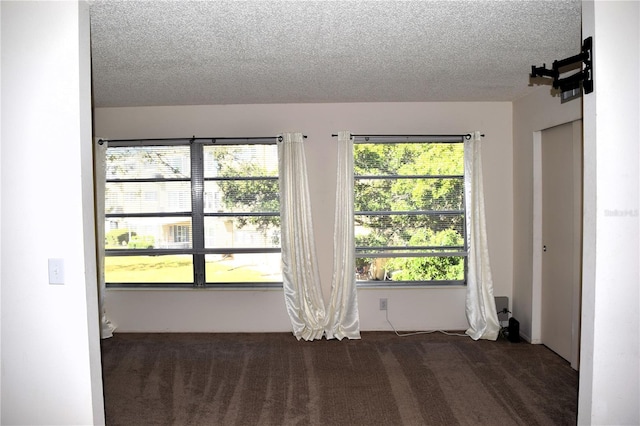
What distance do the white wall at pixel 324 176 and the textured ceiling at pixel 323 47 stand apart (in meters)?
0.40

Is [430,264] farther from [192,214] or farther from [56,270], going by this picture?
[56,270]

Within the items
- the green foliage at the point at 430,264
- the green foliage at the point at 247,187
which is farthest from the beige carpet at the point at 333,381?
the green foliage at the point at 247,187

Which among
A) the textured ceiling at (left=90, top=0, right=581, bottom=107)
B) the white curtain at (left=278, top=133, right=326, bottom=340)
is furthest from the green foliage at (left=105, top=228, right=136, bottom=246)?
the white curtain at (left=278, top=133, right=326, bottom=340)

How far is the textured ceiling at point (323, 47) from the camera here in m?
2.38

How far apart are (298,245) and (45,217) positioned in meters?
2.83

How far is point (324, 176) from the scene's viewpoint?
474 centimetres

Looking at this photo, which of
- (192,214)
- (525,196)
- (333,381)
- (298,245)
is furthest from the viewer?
(192,214)

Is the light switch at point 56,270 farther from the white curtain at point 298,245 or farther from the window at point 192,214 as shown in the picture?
the window at point 192,214

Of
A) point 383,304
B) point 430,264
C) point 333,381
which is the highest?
point 430,264

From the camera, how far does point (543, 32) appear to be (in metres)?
2.71

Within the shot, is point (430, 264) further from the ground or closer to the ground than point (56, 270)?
closer to the ground

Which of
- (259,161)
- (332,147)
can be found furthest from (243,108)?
(332,147)

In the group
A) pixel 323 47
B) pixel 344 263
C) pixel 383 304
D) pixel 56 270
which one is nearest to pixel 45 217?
pixel 56 270

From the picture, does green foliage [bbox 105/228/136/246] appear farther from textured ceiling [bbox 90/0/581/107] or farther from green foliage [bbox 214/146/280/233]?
textured ceiling [bbox 90/0/581/107]
